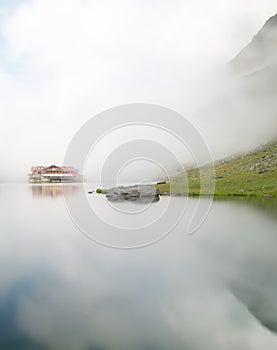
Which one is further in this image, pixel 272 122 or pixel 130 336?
pixel 272 122

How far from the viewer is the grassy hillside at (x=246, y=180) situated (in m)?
58.6

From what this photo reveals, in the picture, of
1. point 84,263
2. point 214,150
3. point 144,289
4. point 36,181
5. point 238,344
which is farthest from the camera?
point 214,150

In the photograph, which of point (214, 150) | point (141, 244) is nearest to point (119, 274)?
point (141, 244)

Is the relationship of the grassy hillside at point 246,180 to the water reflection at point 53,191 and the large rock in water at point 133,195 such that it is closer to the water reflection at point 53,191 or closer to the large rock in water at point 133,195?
the large rock in water at point 133,195

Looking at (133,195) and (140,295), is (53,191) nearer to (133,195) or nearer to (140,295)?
(133,195)

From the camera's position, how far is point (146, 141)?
118 ft

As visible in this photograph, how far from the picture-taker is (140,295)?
428 inches

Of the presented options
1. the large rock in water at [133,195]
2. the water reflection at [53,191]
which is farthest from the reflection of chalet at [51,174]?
the large rock in water at [133,195]

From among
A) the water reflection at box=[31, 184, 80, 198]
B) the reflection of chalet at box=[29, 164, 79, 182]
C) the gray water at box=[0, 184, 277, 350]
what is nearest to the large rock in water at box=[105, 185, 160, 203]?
the water reflection at box=[31, 184, 80, 198]

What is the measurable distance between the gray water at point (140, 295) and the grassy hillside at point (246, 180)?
136 feet

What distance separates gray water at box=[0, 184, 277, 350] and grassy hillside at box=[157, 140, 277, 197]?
41.6 meters

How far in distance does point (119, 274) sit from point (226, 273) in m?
5.12

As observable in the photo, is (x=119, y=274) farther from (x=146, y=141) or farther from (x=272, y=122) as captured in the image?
(x=272, y=122)

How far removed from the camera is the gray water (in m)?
8.08
